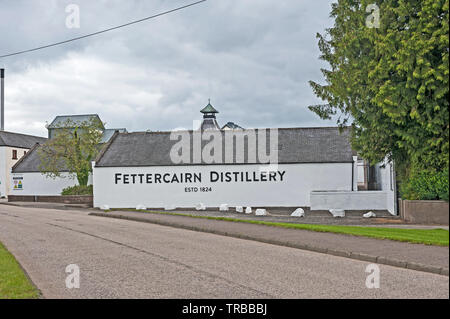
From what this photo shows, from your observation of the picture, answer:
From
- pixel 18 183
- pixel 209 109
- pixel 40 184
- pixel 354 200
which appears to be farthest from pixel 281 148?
pixel 209 109

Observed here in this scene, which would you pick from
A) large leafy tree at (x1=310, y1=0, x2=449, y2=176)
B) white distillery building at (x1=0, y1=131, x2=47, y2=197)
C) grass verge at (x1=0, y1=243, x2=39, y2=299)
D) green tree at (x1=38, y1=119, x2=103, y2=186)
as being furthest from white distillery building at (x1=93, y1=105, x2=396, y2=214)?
white distillery building at (x1=0, y1=131, x2=47, y2=197)

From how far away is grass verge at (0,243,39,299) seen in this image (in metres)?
7.37

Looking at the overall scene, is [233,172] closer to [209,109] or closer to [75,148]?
[75,148]

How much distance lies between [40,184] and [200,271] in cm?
5269

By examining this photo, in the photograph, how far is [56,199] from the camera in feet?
175

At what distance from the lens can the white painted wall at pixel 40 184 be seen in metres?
56.8

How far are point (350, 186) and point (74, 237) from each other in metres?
25.1

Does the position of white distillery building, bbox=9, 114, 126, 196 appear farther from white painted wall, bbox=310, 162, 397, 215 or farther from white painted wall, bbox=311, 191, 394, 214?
white painted wall, bbox=311, 191, 394, 214

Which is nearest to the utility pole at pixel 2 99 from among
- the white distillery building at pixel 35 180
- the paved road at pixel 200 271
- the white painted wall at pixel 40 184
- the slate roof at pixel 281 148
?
the white distillery building at pixel 35 180

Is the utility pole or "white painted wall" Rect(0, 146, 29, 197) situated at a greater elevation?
the utility pole

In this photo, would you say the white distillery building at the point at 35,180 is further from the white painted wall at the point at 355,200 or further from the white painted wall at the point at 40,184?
the white painted wall at the point at 355,200

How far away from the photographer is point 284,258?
11805mm

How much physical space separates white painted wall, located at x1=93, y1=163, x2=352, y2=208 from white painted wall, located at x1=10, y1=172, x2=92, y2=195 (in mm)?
17842
